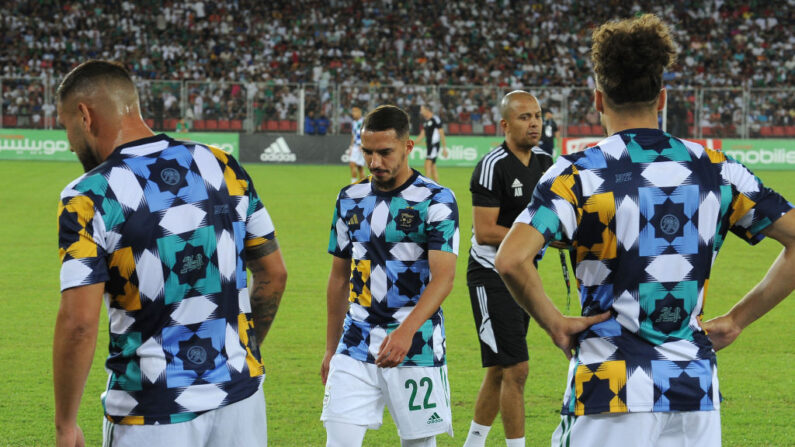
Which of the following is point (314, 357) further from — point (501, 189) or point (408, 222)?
point (408, 222)

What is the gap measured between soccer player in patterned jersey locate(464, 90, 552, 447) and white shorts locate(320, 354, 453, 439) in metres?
1.33

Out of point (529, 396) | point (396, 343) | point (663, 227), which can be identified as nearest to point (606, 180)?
point (663, 227)

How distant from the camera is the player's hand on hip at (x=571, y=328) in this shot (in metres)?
2.85

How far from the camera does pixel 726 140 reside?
31500 millimetres

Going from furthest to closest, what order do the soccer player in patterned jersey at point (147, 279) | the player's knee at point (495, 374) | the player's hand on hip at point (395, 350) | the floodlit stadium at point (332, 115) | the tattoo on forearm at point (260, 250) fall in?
the floodlit stadium at point (332, 115), the player's knee at point (495, 374), the player's hand on hip at point (395, 350), the tattoo on forearm at point (260, 250), the soccer player in patterned jersey at point (147, 279)

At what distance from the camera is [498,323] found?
5754 mm

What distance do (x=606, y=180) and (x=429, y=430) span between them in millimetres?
1981

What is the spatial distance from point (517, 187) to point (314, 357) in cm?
301

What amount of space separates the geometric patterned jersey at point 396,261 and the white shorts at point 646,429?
5.19 feet

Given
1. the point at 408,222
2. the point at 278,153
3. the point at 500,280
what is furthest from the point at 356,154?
the point at 408,222

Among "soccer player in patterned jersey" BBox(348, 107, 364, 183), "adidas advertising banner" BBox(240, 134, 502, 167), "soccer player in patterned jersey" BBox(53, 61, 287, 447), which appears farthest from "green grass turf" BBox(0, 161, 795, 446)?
"adidas advertising banner" BBox(240, 134, 502, 167)

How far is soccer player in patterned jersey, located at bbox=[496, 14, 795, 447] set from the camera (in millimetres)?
2812

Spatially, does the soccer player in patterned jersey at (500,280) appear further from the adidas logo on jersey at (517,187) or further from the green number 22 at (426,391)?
the green number 22 at (426,391)

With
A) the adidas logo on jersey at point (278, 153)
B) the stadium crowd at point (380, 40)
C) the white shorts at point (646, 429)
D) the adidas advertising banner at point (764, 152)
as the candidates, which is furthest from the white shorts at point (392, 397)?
the stadium crowd at point (380, 40)
